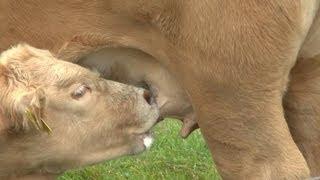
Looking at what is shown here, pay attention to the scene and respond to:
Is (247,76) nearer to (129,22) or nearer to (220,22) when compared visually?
(220,22)

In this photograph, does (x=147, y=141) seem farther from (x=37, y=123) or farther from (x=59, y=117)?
(x=37, y=123)

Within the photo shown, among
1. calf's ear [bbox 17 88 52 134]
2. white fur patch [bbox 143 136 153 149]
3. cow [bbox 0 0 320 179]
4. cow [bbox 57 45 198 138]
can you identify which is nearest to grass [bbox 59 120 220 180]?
cow [bbox 57 45 198 138]

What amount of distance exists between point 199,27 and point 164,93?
69 cm

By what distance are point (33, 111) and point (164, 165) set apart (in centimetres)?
292

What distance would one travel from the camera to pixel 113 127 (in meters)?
5.24

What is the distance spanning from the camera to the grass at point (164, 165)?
742cm

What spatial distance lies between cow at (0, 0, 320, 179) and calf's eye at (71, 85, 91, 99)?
49 cm

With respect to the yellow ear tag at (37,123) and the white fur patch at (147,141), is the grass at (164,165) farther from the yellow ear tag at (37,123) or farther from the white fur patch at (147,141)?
the yellow ear tag at (37,123)

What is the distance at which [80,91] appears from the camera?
513cm

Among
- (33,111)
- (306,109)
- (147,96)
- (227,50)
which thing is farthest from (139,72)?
(33,111)

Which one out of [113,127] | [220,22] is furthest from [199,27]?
[113,127]

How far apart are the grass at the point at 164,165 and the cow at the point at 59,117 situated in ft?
6.75

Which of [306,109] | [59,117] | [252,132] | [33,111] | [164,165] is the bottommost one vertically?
[164,165]

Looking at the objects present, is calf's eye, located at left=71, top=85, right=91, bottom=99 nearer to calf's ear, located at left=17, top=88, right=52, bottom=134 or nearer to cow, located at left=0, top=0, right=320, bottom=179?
calf's ear, located at left=17, top=88, right=52, bottom=134
